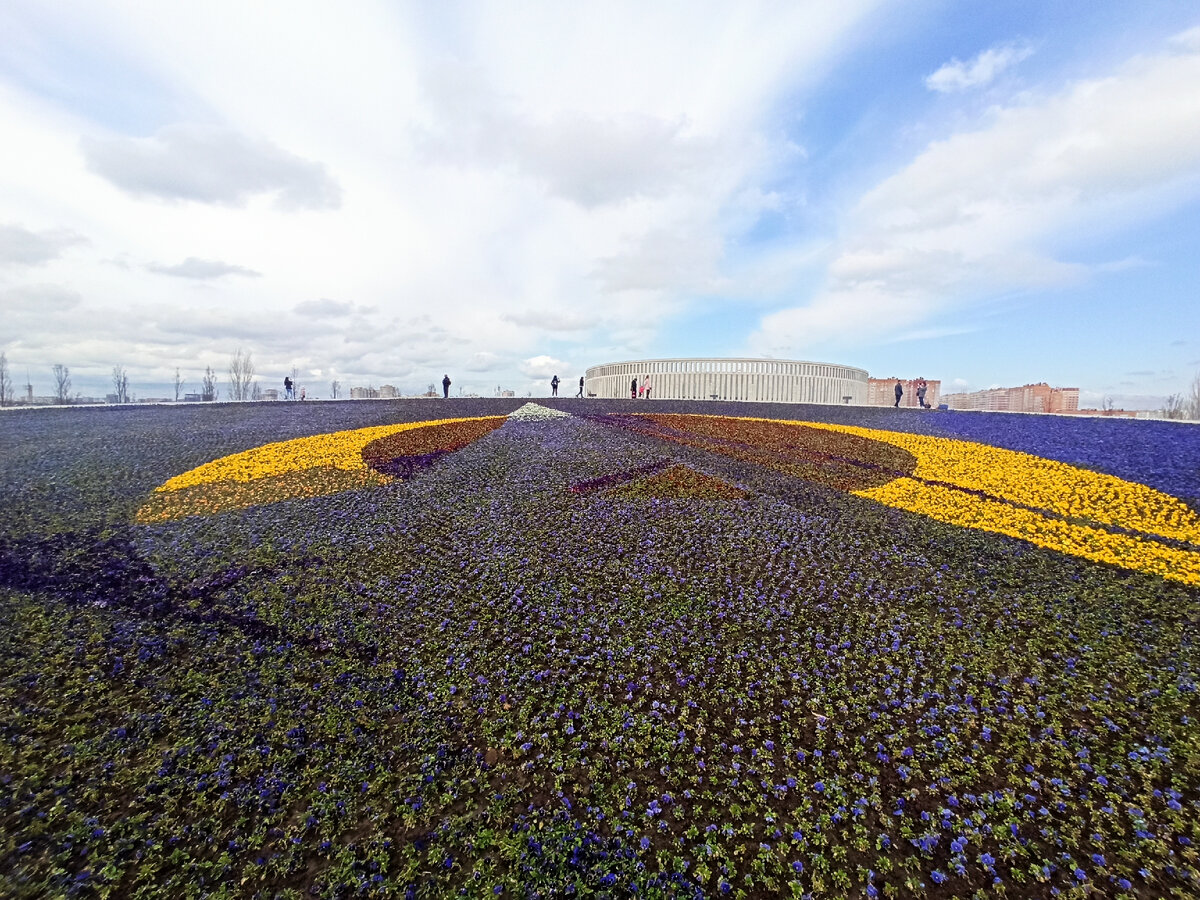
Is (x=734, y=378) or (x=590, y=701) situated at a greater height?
(x=734, y=378)

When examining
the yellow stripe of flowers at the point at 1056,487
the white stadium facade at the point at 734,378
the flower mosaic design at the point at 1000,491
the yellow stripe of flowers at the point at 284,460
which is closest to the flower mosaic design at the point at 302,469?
the yellow stripe of flowers at the point at 284,460

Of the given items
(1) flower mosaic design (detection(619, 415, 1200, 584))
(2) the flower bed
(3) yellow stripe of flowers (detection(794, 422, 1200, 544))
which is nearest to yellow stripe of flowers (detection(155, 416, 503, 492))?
(2) the flower bed

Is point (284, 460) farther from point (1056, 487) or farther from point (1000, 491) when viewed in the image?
point (1056, 487)

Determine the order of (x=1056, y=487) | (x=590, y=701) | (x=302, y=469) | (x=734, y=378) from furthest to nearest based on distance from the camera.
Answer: (x=734, y=378)
(x=302, y=469)
(x=1056, y=487)
(x=590, y=701)

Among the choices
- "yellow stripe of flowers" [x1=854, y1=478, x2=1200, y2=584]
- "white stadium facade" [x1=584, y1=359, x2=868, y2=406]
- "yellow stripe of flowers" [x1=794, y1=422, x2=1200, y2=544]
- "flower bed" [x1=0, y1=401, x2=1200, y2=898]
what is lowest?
"flower bed" [x1=0, y1=401, x2=1200, y2=898]

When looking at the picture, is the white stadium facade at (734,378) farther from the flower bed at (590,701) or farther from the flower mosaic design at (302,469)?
the flower bed at (590,701)

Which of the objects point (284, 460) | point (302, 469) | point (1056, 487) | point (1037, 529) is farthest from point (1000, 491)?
point (284, 460)

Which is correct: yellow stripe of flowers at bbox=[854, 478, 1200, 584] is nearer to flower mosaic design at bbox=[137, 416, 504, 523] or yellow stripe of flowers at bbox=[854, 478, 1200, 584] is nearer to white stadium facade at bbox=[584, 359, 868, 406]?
flower mosaic design at bbox=[137, 416, 504, 523]
